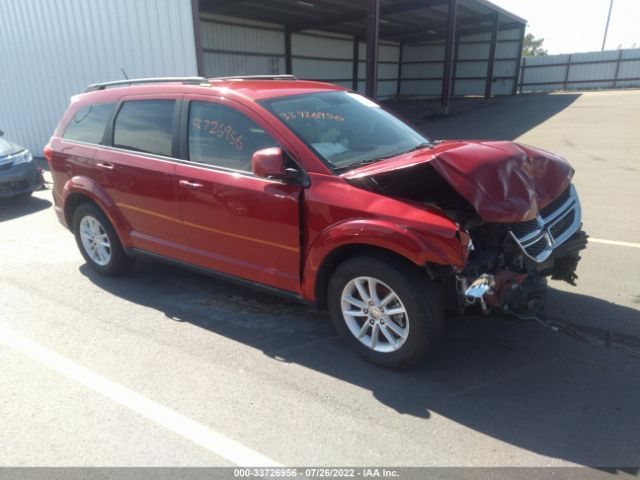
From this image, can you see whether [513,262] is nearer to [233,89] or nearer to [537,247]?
[537,247]

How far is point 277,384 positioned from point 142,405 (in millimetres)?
849

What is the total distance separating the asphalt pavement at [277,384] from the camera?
2553mm

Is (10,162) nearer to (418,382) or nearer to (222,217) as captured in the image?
(222,217)

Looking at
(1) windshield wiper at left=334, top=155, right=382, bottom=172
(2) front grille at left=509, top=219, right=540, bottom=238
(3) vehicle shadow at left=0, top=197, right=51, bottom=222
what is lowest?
(3) vehicle shadow at left=0, top=197, right=51, bottom=222

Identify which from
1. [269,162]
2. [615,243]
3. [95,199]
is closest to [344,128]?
[269,162]

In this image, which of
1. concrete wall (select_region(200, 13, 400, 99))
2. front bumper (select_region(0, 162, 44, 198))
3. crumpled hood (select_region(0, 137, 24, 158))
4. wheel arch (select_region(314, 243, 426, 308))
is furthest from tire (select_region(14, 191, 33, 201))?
concrete wall (select_region(200, 13, 400, 99))

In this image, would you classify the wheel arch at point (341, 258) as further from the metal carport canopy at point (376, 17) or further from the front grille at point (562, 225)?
the metal carport canopy at point (376, 17)

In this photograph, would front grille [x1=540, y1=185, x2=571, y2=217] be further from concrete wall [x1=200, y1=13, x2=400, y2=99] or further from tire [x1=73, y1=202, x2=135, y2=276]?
concrete wall [x1=200, y1=13, x2=400, y2=99]

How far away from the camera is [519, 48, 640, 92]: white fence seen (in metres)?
27.8

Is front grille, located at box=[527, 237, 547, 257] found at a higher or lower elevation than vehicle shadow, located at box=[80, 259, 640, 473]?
higher

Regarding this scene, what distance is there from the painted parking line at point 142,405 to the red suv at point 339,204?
112 centimetres

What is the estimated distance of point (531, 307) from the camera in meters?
3.15

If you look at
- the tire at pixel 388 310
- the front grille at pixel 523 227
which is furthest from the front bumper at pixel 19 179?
the front grille at pixel 523 227

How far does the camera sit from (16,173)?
805 cm
